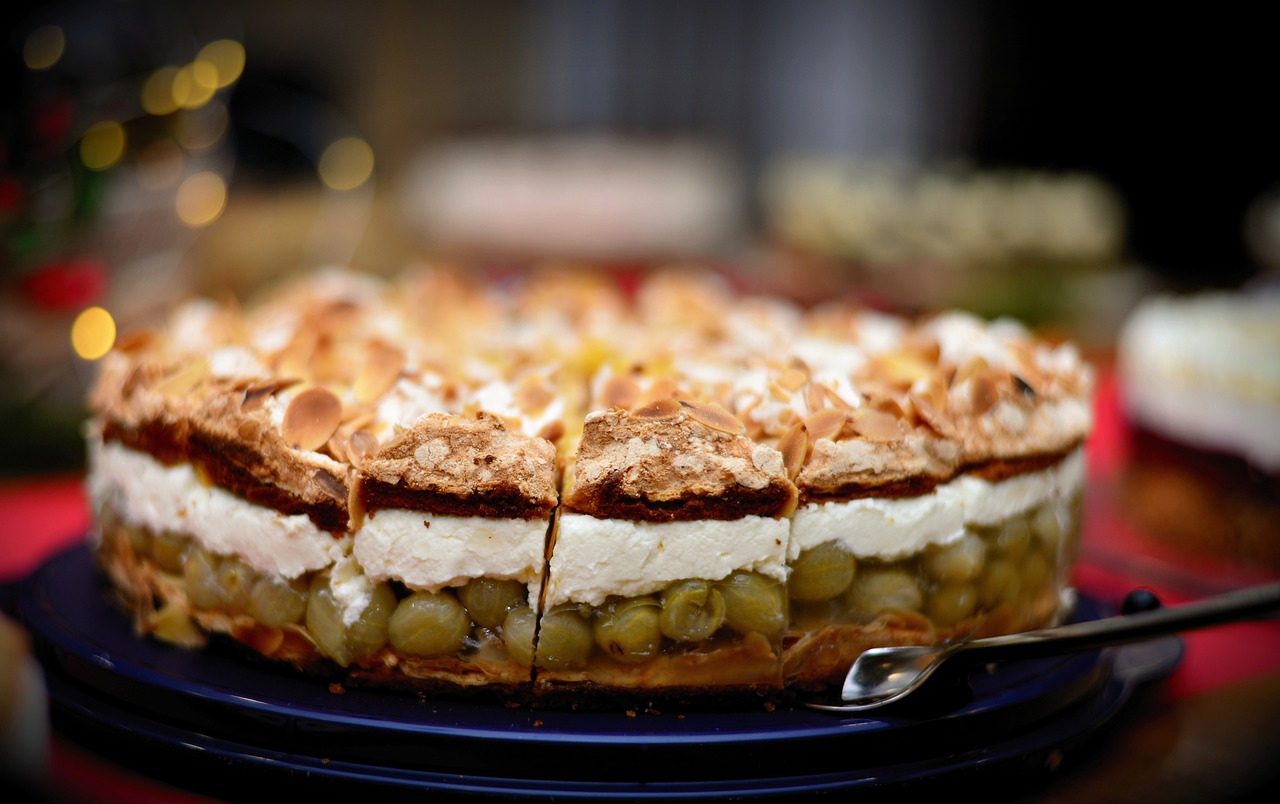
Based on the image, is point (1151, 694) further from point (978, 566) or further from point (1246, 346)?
point (1246, 346)

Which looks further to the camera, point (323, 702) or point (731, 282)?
point (731, 282)

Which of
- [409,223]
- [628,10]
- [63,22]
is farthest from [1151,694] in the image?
[628,10]

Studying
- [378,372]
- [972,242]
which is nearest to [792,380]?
[378,372]

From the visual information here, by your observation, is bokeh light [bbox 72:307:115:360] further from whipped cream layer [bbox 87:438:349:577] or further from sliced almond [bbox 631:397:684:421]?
sliced almond [bbox 631:397:684:421]

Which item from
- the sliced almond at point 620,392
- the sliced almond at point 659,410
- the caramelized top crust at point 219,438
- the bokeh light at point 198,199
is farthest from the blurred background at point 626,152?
the sliced almond at point 659,410

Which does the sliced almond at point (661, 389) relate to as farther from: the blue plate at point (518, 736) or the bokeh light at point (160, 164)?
the bokeh light at point (160, 164)

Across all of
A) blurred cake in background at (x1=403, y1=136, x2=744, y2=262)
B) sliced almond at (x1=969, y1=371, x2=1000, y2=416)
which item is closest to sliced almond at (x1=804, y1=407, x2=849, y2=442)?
sliced almond at (x1=969, y1=371, x2=1000, y2=416)
